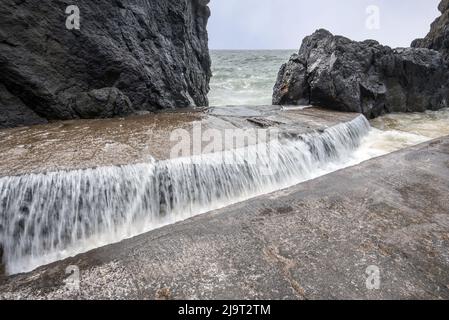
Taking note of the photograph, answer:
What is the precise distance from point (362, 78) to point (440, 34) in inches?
476

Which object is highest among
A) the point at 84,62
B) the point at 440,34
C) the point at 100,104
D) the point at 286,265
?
the point at 440,34

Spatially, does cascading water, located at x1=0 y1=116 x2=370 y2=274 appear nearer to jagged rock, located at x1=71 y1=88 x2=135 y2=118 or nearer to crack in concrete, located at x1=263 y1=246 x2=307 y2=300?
crack in concrete, located at x1=263 y1=246 x2=307 y2=300

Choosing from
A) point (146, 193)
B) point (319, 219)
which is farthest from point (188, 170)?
point (319, 219)

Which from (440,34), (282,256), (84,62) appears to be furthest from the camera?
(440,34)

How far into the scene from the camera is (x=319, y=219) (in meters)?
3.21

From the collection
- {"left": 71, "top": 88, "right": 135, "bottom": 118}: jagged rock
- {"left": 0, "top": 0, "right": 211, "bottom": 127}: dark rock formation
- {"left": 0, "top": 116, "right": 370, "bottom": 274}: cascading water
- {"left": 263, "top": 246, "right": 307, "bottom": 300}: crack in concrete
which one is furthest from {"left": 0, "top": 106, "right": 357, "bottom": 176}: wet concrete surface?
{"left": 263, "top": 246, "right": 307, "bottom": 300}: crack in concrete

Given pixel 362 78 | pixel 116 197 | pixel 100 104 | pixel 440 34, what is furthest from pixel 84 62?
pixel 440 34

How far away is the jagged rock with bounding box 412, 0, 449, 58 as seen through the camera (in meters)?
17.5

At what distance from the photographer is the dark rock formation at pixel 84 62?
255 inches

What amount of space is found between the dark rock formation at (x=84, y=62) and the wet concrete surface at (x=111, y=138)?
2.29 ft

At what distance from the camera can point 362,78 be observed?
1062cm

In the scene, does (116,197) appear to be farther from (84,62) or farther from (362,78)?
(362,78)

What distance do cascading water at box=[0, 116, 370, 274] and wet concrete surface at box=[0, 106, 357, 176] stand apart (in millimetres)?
237

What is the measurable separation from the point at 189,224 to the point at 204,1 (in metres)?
15.5
